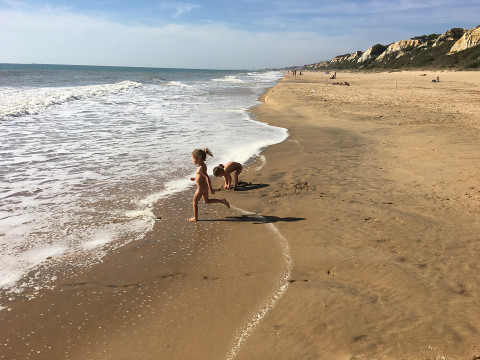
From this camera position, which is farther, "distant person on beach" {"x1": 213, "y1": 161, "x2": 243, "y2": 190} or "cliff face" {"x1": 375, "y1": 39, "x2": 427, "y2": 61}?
"cliff face" {"x1": 375, "y1": 39, "x2": 427, "y2": 61}

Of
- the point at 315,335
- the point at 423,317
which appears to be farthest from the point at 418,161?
the point at 315,335

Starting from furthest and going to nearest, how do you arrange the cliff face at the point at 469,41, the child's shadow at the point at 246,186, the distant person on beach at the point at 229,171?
the cliff face at the point at 469,41 < the child's shadow at the point at 246,186 < the distant person on beach at the point at 229,171

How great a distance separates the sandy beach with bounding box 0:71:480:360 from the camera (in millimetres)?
2754

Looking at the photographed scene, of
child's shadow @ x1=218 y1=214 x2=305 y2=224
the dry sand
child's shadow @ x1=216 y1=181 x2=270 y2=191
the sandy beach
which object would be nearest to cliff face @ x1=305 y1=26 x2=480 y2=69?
the dry sand

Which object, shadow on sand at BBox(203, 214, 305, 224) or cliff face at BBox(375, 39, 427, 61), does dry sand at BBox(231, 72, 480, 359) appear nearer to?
shadow on sand at BBox(203, 214, 305, 224)

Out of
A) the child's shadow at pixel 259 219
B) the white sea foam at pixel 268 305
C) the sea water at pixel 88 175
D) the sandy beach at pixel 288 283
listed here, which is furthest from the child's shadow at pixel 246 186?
the white sea foam at pixel 268 305

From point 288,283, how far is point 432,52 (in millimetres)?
74376

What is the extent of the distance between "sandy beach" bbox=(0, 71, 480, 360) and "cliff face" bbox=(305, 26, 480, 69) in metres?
52.3

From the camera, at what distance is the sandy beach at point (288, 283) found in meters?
2.75

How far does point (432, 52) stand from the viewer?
2498 inches

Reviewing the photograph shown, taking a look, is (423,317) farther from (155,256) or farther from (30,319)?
(30,319)

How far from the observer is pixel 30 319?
3.05m

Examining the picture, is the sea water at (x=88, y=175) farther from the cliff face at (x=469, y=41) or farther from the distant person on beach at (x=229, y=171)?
the cliff face at (x=469, y=41)

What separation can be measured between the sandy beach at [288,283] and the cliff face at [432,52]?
5226 cm
